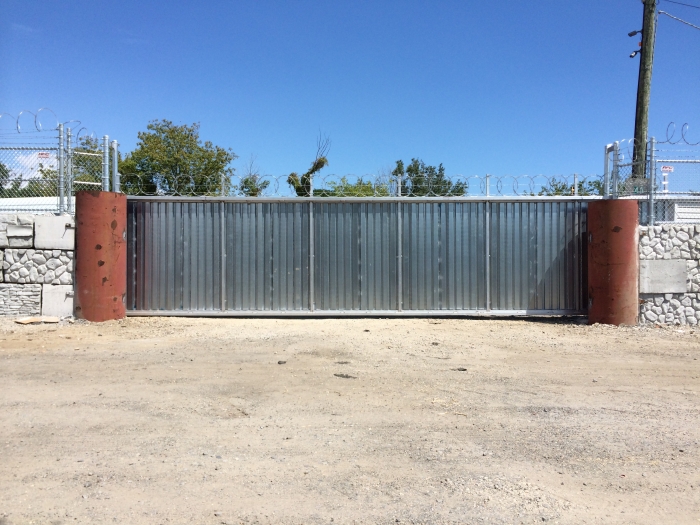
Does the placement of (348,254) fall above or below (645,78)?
below

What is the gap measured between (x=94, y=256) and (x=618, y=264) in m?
8.89

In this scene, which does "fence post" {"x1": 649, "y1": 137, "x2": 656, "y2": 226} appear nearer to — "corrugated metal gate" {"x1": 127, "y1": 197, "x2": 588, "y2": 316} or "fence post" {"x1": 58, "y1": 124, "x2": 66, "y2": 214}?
"corrugated metal gate" {"x1": 127, "y1": 197, "x2": 588, "y2": 316}

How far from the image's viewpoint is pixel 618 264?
9109mm

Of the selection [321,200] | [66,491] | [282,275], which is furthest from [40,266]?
[66,491]

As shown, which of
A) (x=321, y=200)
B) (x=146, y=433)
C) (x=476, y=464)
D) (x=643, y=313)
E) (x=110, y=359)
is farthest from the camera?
(x=321, y=200)

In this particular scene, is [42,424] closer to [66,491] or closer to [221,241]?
[66,491]

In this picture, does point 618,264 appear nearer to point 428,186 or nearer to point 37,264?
point 428,186

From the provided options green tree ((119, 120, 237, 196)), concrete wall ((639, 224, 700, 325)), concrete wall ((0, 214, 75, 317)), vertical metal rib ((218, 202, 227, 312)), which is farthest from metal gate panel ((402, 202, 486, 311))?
green tree ((119, 120, 237, 196))

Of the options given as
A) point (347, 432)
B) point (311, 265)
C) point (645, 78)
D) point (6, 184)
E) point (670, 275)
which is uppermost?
point (645, 78)

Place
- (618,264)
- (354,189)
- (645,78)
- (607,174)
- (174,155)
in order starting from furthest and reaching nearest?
(174,155) → (354,189) → (645,78) → (607,174) → (618,264)

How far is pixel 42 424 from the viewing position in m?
4.46

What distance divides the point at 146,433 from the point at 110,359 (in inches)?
113

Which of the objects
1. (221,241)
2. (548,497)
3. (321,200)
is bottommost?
(548,497)

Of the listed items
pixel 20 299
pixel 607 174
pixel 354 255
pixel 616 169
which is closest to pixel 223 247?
pixel 354 255
